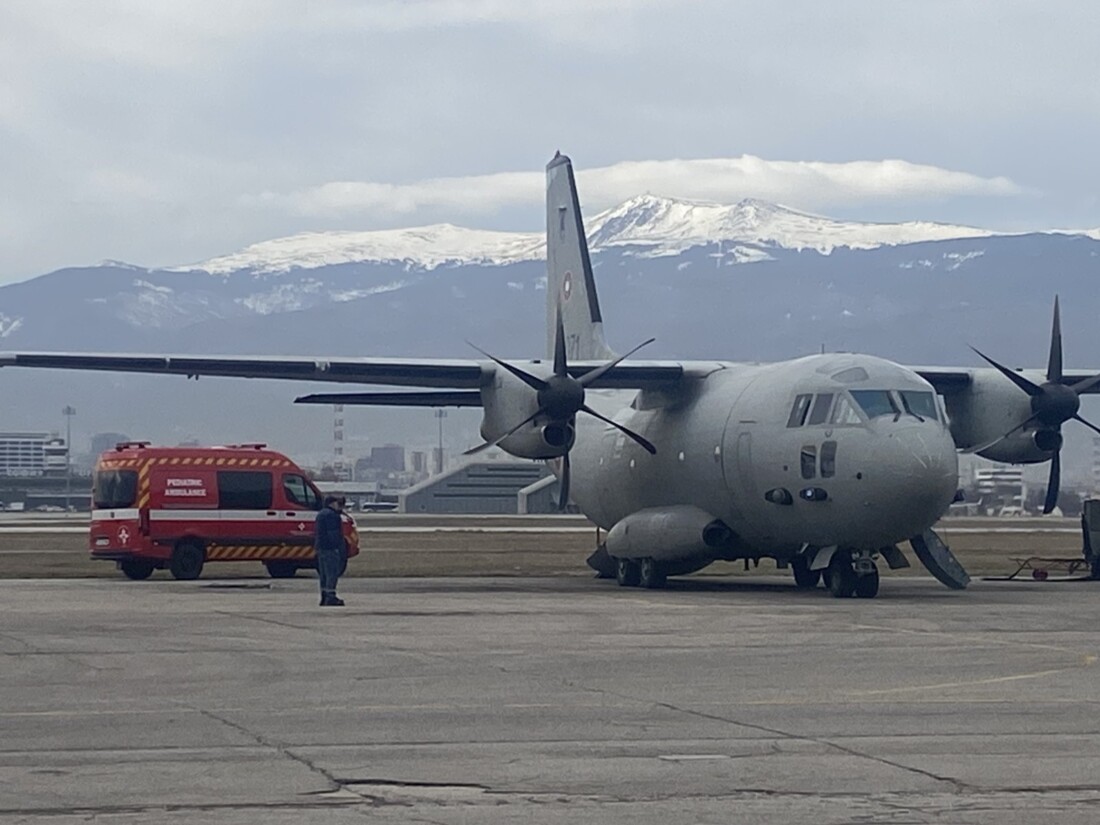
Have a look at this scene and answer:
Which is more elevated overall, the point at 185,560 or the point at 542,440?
the point at 542,440

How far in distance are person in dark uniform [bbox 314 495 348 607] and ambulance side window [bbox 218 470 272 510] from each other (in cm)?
648

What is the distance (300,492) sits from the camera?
1367 inches

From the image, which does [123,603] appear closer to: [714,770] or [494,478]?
[714,770]

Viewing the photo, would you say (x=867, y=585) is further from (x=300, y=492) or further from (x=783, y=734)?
(x=783, y=734)

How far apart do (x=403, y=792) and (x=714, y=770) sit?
77.2 inches

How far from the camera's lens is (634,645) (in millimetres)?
19094

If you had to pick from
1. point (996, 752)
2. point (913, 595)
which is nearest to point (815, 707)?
point (996, 752)

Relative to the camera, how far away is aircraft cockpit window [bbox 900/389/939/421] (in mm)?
27031

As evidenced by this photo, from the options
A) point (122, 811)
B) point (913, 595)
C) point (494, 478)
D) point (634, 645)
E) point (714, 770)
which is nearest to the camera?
point (122, 811)

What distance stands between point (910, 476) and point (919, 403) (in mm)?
1698

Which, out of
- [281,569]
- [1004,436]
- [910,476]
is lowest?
[281,569]

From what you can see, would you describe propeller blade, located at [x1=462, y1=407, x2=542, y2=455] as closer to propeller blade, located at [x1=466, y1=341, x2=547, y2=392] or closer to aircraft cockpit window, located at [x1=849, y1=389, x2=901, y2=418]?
propeller blade, located at [x1=466, y1=341, x2=547, y2=392]

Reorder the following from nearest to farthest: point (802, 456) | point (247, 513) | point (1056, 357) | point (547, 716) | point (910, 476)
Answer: point (547, 716) < point (910, 476) < point (802, 456) < point (1056, 357) < point (247, 513)

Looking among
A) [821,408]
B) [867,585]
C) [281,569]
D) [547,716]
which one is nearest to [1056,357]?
[821,408]
